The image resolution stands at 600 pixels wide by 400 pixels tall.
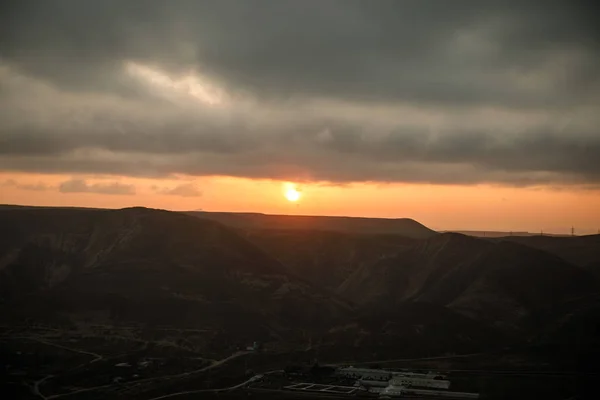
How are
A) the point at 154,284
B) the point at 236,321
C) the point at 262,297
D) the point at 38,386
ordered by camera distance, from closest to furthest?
the point at 38,386, the point at 236,321, the point at 262,297, the point at 154,284

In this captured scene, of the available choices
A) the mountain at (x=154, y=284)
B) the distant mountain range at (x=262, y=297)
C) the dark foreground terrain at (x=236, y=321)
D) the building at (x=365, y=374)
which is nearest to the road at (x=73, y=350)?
the dark foreground terrain at (x=236, y=321)

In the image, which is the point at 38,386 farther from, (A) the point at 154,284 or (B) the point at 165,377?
(A) the point at 154,284

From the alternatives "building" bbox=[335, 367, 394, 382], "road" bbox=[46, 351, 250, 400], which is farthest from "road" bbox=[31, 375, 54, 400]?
"building" bbox=[335, 367, 394, 382]

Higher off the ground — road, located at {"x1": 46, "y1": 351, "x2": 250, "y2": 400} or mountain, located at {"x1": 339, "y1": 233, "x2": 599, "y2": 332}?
mountain, located at {"x1": 339, "y1": 233, "x2": 599, "y2": 332}

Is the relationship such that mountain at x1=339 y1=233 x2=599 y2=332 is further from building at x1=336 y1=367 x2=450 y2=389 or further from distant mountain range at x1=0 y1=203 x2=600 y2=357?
building at x1=336 y1=367 x2=450 y2=389

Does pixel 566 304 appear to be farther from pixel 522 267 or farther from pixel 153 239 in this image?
pixel 153 239

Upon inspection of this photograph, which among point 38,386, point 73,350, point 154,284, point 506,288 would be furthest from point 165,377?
point 506,288
